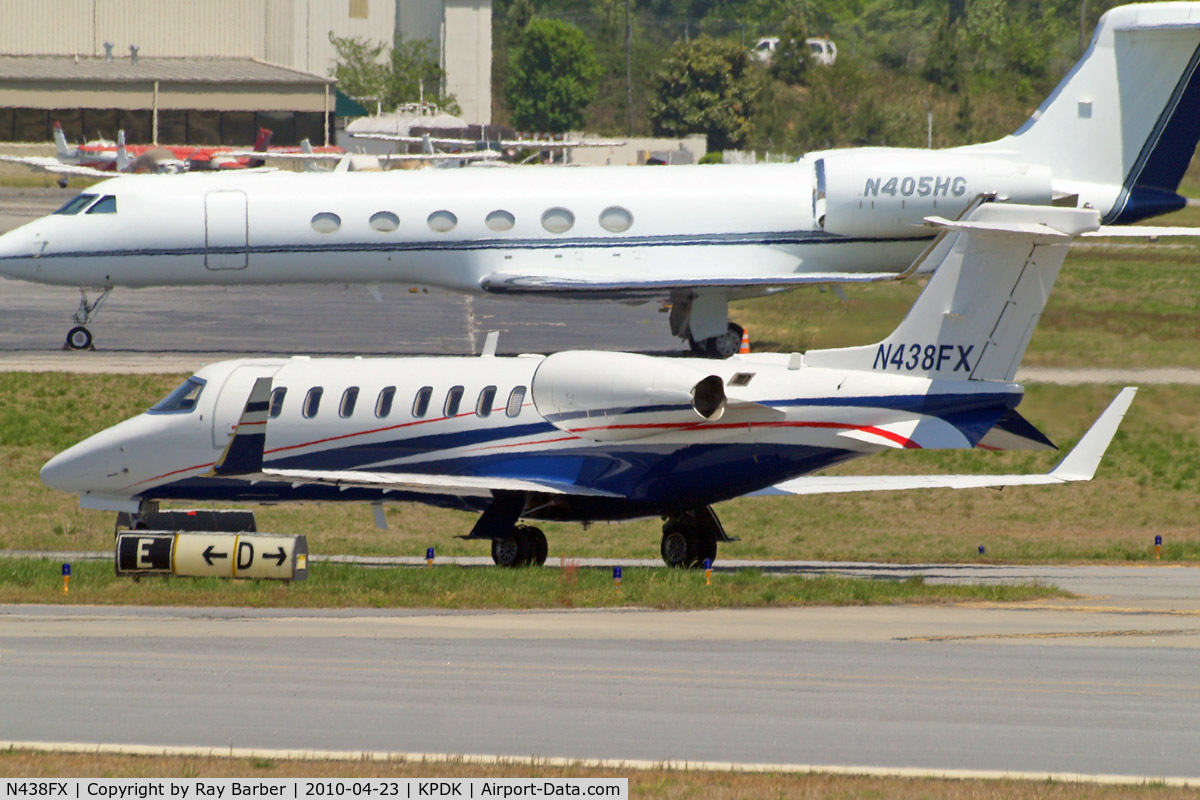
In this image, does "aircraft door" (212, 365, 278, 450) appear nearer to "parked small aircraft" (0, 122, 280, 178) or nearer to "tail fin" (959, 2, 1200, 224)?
"tail fin" (959, 2, 1200, 224)

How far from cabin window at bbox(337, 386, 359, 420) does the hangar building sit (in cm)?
8816

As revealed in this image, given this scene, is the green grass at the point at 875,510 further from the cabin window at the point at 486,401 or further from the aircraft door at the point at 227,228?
the cabin window at the point at 486,401

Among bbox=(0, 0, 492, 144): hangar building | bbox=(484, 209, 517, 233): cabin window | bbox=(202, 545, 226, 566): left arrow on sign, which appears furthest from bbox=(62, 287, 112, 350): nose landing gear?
bbox=(0, 0, 492, 144): hangar building

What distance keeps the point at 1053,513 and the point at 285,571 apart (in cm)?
1488

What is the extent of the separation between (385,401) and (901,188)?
46.5ft

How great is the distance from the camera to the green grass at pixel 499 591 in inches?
696

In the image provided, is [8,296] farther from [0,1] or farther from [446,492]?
[0,1]

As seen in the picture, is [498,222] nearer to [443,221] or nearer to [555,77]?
[443,221]

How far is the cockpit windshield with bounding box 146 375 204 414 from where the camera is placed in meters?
22.1

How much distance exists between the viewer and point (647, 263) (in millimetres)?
32719

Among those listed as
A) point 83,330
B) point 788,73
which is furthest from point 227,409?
point 788,73

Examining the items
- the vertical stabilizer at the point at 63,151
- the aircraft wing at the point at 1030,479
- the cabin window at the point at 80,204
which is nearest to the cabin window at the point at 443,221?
the cabin window at the point at 80,204

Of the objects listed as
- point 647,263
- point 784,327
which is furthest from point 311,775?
point 784,327

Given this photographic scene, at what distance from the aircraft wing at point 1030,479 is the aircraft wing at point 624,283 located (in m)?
9.37
